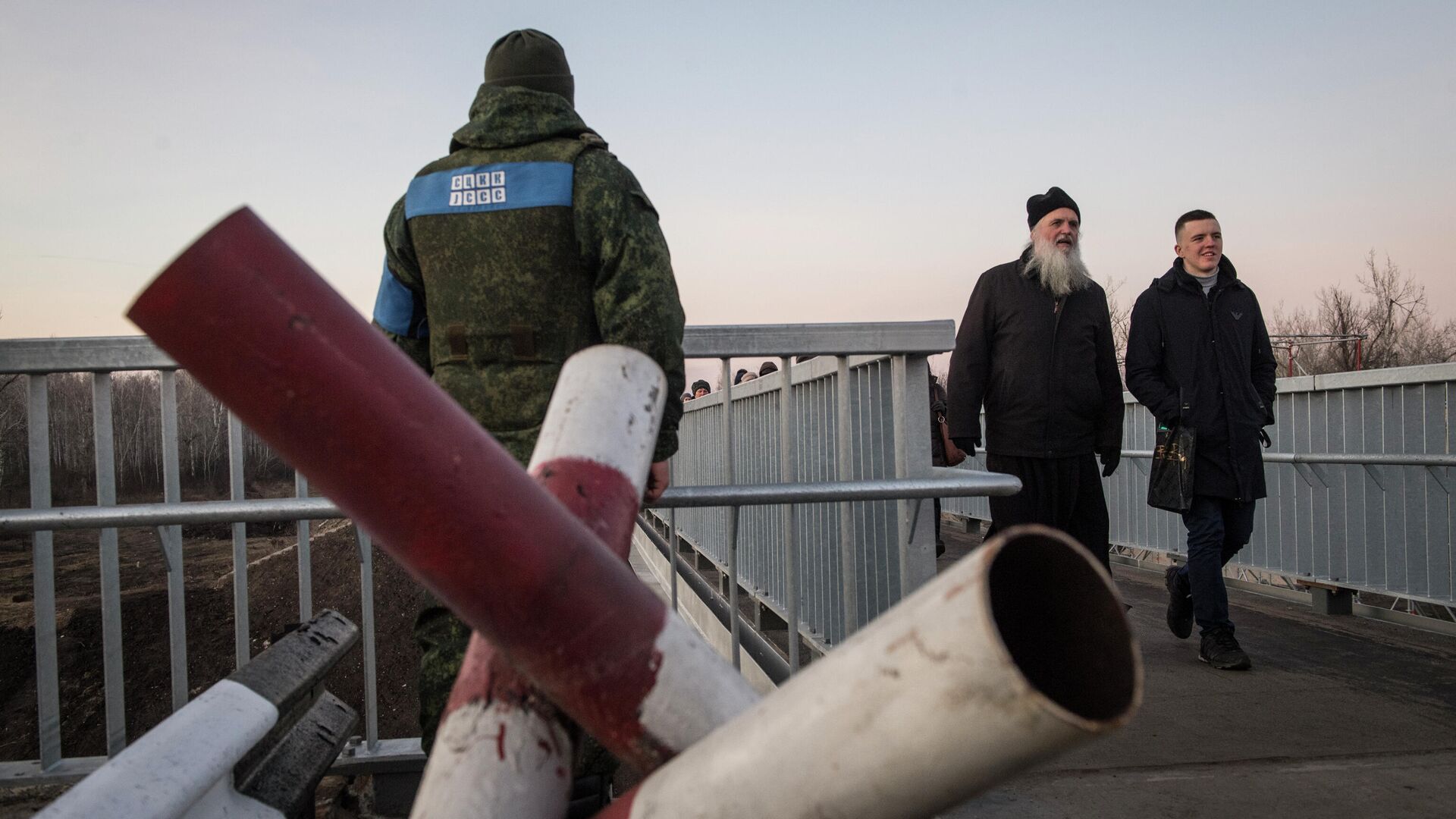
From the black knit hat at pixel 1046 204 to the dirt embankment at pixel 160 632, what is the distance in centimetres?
583

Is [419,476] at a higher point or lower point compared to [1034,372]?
lower

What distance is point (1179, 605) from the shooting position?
17.9ft

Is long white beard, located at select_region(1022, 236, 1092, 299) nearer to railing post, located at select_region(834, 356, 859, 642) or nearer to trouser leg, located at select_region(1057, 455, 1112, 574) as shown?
trouser leg, located at select_region(1057, 455, 1112, 574)

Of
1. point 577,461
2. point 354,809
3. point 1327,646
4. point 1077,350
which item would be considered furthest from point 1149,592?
point 577,461

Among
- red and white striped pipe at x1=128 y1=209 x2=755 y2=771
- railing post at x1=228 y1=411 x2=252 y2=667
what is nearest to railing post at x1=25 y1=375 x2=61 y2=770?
railing post at x1=228 y1=411 x2=252 y2=667

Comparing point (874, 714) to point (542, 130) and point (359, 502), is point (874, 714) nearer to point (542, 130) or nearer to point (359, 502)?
point (359, 502)

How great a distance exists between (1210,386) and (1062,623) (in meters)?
4.80

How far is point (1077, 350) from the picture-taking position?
4652mm

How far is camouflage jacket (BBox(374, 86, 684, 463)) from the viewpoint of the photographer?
2277 mm

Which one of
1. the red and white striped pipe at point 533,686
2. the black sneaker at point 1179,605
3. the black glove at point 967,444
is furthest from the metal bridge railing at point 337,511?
the black sneaker at point 1179,605

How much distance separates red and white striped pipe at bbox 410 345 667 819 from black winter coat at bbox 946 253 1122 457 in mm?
3738

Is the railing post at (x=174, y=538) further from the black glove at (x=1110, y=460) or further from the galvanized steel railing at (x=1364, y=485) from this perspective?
the galvanized steel railing at (x=1364, y=485)

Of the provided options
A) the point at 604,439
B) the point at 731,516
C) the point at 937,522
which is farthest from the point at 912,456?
the point at 604,439

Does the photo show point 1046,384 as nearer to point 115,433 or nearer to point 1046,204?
point 1046,204
